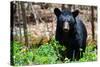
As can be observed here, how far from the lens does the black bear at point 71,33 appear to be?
7.95ft

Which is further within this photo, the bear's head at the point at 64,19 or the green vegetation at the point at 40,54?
the bear's head at the point at 64,19

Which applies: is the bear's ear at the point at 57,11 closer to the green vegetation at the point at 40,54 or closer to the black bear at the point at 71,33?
the black bear at the point at 71,33

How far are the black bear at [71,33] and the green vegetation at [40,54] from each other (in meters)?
0.06

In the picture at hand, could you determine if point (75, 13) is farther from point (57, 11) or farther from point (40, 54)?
point (40, 54)

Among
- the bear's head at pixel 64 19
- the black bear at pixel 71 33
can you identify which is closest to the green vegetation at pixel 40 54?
the black bear at pixel 71 33

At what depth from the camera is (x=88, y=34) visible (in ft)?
8.38

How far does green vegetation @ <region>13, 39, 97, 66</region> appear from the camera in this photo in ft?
7.33

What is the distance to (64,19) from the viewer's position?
7.97 ft

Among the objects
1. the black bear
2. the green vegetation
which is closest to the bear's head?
the black bear

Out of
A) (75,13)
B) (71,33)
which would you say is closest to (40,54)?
(71,33)
